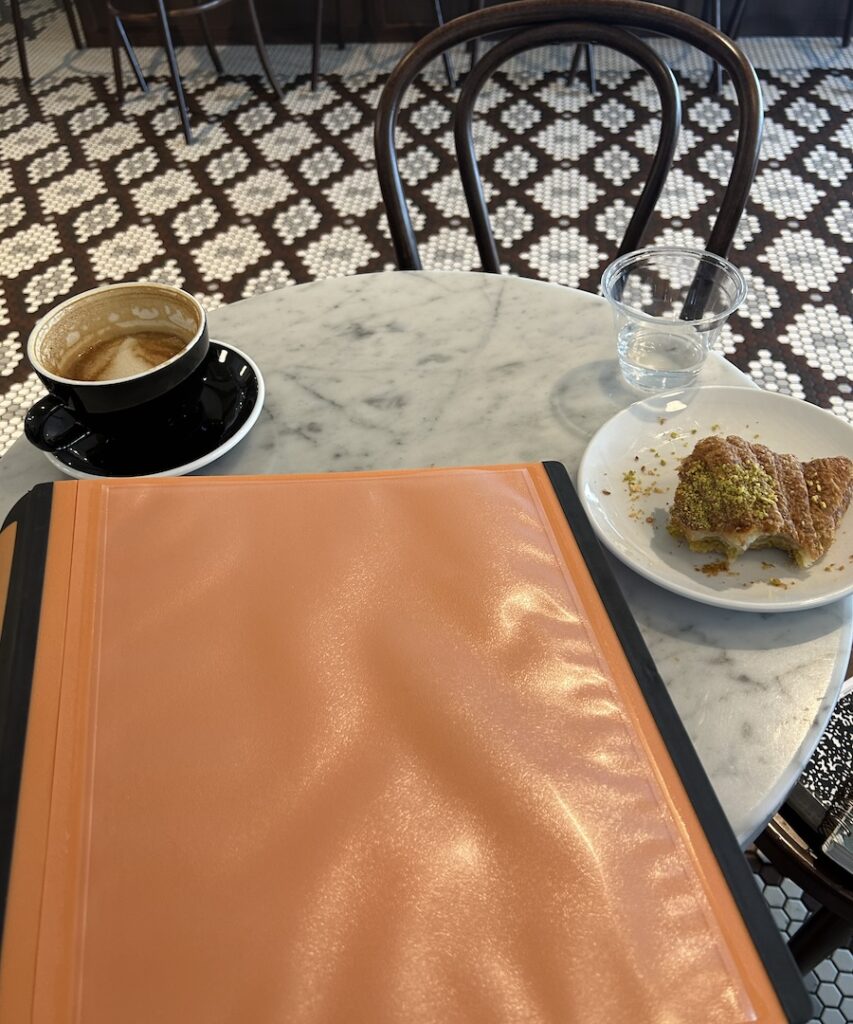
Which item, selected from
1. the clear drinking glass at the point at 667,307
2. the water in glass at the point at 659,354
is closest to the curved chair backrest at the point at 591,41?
the clear drinking glass at the point at 667,307

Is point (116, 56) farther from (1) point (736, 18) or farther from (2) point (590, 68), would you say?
(1) point (736, 18)

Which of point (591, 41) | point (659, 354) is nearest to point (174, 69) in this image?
point (591, 41)

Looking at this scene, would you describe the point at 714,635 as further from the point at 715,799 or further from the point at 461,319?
the point at 461,319

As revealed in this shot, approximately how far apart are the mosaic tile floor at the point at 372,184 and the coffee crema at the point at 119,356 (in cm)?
112

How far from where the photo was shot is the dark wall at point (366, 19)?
8.89 feet

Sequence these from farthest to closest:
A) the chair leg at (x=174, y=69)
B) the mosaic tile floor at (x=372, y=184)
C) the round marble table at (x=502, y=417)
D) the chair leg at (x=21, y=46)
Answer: the chair leg at (x=21, y=46) → the chair leg at (x=174, y=69) → the mosaic tile floor at (x=372, y=184) → the round marble table at (x=502, y=417)

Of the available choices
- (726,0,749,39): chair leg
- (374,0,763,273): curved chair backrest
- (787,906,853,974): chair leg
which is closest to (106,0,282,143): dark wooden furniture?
(726,0,749,39): chair leg

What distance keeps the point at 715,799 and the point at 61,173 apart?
96.7 inches

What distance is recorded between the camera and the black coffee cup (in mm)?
567

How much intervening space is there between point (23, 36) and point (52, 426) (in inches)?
111

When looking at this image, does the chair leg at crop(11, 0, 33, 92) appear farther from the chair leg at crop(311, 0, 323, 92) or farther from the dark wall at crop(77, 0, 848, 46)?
the chair leg at crop(311, 0, 323, 92)

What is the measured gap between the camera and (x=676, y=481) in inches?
23.8

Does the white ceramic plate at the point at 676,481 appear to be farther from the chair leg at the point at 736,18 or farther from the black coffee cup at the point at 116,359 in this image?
the chair leg at the point at 736,18

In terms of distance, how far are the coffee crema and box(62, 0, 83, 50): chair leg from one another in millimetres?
2751
